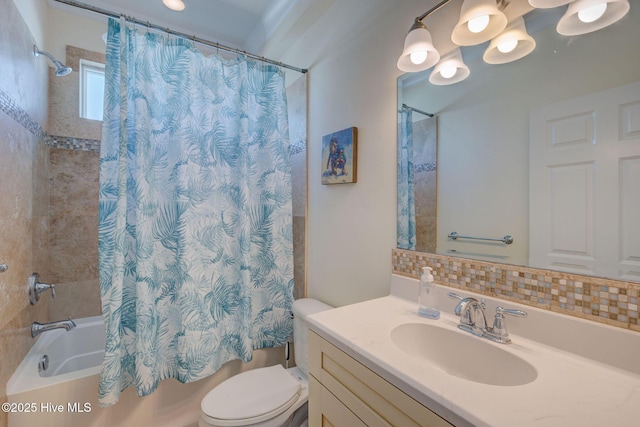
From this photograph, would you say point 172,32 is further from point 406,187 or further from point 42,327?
point 42,327

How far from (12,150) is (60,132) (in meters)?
0.79

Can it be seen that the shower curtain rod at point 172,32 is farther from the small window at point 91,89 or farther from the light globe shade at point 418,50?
the light globe shade at point 418,50

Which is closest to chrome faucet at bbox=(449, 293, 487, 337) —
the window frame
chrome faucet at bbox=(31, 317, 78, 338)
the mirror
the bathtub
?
the mirror

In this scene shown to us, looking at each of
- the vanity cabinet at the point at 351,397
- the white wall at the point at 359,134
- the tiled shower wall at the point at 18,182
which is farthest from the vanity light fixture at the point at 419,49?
the tiled shower wall at the point at 18,182

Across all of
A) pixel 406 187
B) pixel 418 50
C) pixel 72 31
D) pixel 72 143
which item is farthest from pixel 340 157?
pixel 72 31

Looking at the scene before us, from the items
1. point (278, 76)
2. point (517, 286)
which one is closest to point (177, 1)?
point (278, 76)

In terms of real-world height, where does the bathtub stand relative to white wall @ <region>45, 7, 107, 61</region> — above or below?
below

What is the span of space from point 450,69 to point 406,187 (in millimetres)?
511

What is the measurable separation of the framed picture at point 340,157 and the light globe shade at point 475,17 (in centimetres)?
65

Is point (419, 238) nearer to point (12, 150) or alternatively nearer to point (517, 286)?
point (517, 286)

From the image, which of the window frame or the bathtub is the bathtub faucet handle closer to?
the bathtub

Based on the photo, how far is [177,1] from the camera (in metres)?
1.92

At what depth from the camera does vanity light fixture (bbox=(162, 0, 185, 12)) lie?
75.8 inches

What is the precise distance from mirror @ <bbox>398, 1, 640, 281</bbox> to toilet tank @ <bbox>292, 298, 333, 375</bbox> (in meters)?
0.80
